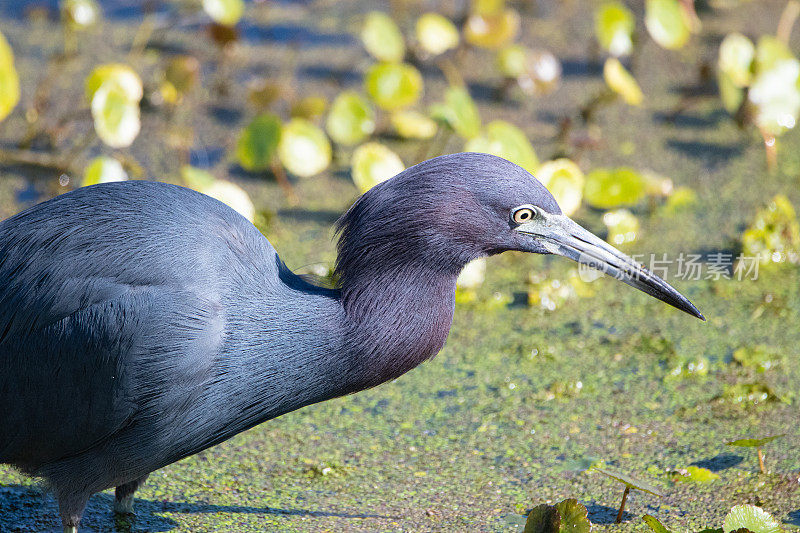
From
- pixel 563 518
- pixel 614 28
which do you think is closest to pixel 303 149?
pixel 614 28

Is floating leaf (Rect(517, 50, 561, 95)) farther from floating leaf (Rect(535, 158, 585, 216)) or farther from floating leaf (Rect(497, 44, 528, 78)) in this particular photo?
floating leaf (Rect(535, 158, 585, 216))

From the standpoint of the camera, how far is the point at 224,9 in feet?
17.9

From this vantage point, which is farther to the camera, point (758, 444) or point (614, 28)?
point (614, 28)

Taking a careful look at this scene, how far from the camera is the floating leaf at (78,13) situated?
17.7 ft

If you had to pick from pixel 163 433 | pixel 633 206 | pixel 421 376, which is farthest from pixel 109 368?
pixel 633 206

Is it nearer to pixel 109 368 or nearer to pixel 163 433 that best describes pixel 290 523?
pixel 163 433

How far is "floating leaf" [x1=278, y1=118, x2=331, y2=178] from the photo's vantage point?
15.7ft

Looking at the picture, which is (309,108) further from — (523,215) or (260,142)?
(523,215)

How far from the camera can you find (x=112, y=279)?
2.58 meters

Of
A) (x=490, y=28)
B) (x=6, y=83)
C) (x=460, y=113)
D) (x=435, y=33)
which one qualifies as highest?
(x=490, y=28)

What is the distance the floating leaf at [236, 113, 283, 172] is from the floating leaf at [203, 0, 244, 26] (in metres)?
0.98

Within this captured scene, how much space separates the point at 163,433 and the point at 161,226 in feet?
1.94

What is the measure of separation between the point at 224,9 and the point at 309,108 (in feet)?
2.94

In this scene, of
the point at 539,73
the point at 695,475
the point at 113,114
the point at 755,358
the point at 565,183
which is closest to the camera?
the point at 695,475
